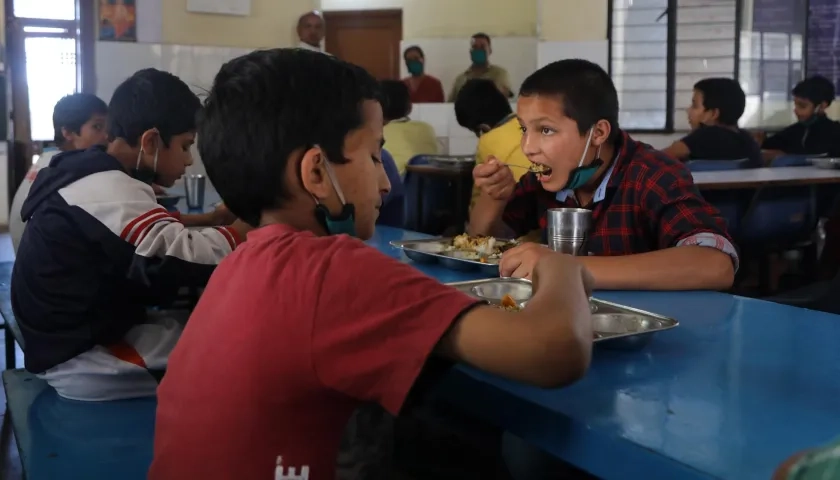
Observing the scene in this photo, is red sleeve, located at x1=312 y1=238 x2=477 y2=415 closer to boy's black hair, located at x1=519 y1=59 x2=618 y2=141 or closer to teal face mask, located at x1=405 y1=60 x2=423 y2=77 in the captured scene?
boy's black hair, located at x1=519 y1=59 x2=618 y2=141

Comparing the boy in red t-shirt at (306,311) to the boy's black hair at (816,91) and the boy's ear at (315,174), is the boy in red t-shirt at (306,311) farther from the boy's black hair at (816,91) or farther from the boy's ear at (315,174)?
the boy's black hair at (816,91)

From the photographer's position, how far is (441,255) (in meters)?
1.86

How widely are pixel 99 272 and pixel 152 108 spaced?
1.46 feet

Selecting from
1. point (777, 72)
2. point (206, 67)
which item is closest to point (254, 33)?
point (206, 67)

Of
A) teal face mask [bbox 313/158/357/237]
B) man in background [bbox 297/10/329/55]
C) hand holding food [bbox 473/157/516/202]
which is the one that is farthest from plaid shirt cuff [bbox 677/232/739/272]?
man in background [bbox 297/10/329/55]

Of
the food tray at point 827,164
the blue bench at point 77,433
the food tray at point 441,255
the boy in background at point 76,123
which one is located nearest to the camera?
the blue bench at point 77,433

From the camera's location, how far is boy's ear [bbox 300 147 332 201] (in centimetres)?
103

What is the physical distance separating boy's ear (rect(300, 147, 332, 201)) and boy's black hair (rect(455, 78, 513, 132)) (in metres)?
3.28

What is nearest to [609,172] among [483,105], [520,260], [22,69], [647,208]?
[647,208]

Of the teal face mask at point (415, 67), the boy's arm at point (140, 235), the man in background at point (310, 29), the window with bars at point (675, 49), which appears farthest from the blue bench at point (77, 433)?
the teal face mask at point (415, 67)

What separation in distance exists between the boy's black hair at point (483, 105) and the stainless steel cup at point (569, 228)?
2.76 metres

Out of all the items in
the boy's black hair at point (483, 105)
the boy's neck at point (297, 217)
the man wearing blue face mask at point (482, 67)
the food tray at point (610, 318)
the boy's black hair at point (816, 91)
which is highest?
the man wearing blue face mask at point (482, 67)

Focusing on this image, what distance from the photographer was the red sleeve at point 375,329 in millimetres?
871

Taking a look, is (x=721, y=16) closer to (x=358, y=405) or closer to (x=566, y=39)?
(x=566, y=39)
